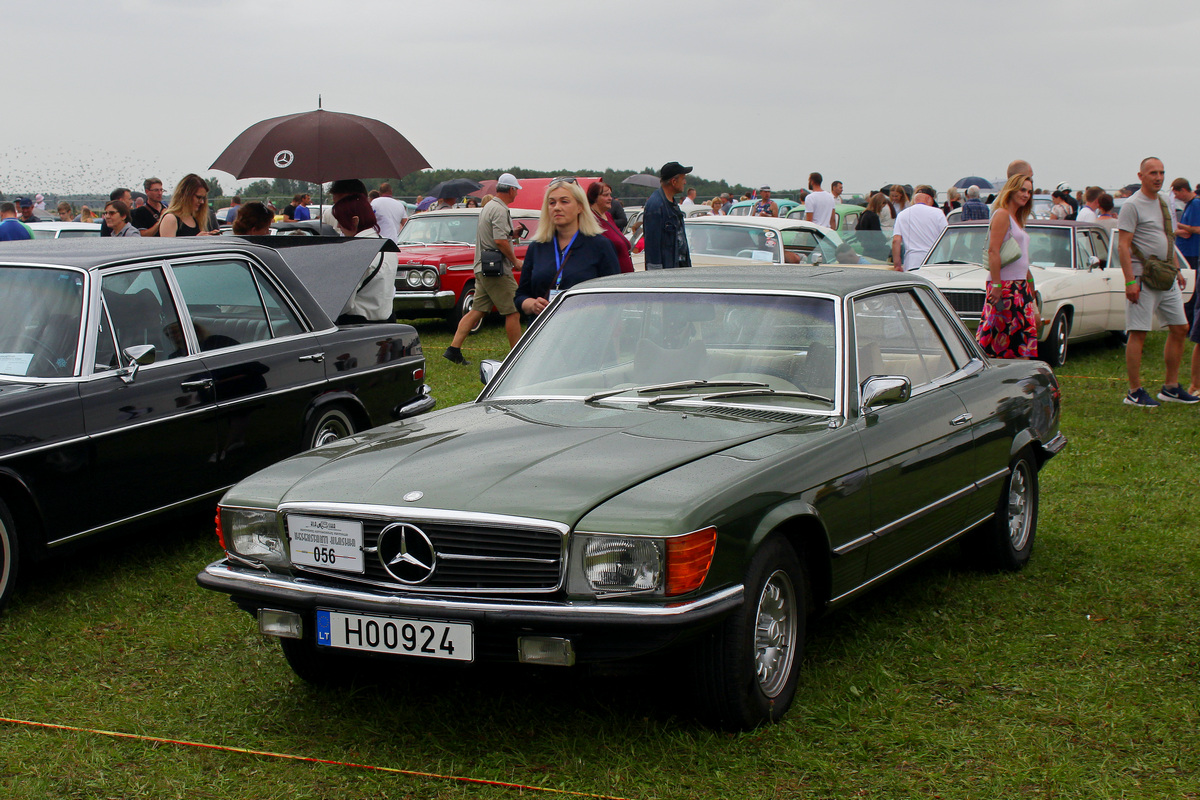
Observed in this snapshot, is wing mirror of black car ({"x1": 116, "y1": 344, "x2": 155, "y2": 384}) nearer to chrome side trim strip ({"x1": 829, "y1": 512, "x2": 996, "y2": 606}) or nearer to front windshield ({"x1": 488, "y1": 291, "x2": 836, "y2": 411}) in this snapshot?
front windshield ({"x1": 488, "y1": 291, "x2": 836, "y2": 411})

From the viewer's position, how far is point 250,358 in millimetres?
5996

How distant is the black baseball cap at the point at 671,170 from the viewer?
9812mm

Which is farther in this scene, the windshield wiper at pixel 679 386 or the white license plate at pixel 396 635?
the windshield wiper at pixel 679 386

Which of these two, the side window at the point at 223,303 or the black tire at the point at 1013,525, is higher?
the side window at the point at 223,303

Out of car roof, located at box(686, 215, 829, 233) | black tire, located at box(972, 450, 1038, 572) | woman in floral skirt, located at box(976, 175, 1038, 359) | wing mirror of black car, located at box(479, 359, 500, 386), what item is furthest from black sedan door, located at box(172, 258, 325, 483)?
car roof, located at box(686, 215, 829, 233)

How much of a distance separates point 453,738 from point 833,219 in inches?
719

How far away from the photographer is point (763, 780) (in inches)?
135

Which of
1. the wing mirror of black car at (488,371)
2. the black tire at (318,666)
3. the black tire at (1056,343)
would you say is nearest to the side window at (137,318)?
the wing mirror of black car at (488,371)

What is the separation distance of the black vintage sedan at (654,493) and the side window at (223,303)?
1832 mm

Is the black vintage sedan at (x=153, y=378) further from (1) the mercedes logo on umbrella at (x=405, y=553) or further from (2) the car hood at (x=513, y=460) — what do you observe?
(1) the mercedes logo on umbrella at (x=405, y=553)

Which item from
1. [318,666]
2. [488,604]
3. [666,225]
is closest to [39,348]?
[318,666]

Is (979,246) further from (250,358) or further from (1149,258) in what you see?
(250,358)

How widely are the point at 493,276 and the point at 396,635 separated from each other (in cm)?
868

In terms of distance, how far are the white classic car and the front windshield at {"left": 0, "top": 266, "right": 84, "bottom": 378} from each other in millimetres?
8763
